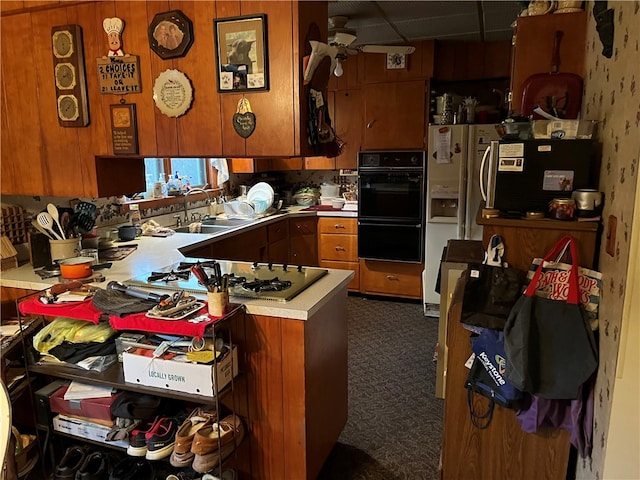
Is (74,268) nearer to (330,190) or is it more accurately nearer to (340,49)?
(340,49)

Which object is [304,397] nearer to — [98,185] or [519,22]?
[98,185]

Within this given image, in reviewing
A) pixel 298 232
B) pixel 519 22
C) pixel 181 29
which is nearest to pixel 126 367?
pixel 181 29

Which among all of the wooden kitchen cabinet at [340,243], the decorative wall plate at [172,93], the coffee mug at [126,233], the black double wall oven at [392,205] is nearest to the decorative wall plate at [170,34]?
the decorative wall plate at [172,93]

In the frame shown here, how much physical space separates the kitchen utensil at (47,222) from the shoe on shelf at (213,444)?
135cm

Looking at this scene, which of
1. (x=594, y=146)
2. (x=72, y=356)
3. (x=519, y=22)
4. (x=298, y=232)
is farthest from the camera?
(x=298, y=232)

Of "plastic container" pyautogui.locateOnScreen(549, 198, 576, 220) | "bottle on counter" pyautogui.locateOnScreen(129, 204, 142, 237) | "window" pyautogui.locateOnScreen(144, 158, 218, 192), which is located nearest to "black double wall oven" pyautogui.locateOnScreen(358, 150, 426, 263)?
"window" pyautogui.locateOnScreen(144, 158, 218, 192)

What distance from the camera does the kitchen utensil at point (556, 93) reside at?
Result: 193 centimetres

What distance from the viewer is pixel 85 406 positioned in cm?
193

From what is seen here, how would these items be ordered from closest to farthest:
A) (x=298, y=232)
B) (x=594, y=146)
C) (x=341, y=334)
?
(x=594, y=146) → (x=341, y=334) → (x=298, y=232)

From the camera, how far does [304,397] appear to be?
1.80 m

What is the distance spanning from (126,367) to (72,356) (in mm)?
302

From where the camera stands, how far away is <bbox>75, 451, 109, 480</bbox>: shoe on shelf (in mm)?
1890

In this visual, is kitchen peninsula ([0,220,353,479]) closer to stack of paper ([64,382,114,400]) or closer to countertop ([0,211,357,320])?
countertop ([0,211,357,320])

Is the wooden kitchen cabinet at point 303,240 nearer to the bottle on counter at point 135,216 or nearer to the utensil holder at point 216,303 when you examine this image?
the bottle on counter at point 135,216
